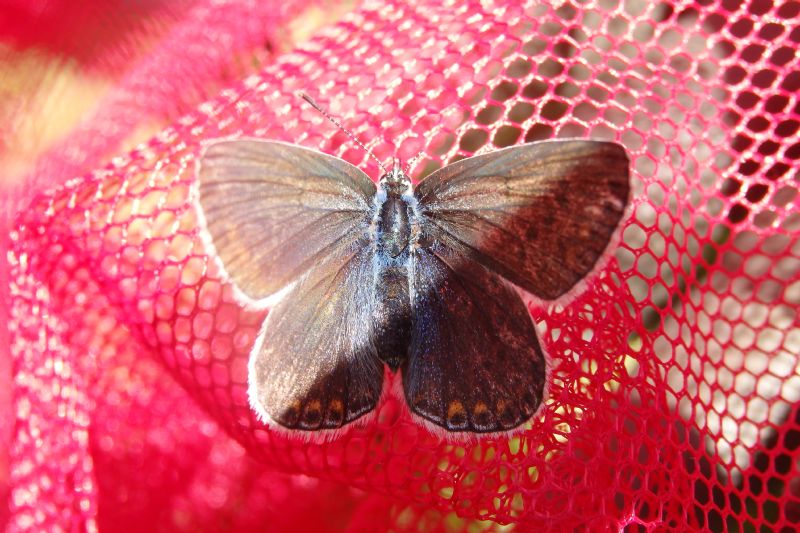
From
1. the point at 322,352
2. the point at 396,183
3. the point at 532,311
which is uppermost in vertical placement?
the point at 396,183

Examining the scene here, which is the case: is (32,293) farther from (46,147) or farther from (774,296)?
(774,296)

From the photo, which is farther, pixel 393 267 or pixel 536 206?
pixel 393 267

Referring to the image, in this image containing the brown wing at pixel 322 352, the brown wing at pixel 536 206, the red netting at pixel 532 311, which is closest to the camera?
the brown wing at pixel 536 206

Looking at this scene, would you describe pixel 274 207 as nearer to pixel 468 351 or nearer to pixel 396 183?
pixel 396 183

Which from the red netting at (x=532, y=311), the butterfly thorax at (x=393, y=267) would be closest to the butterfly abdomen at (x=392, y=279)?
the butterfly thorax at (x=393, y=267)

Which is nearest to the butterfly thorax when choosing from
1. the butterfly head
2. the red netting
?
the butterfly head

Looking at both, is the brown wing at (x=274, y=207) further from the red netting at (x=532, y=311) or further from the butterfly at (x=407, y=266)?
the red netting at (x=532, y=311)

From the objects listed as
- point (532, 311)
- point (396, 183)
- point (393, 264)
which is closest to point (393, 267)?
point (393, 264)

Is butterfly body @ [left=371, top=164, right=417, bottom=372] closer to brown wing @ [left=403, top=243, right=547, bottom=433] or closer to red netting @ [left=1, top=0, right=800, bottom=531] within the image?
brown wing @ [left=403, top=243, right=547, bottom=433]
